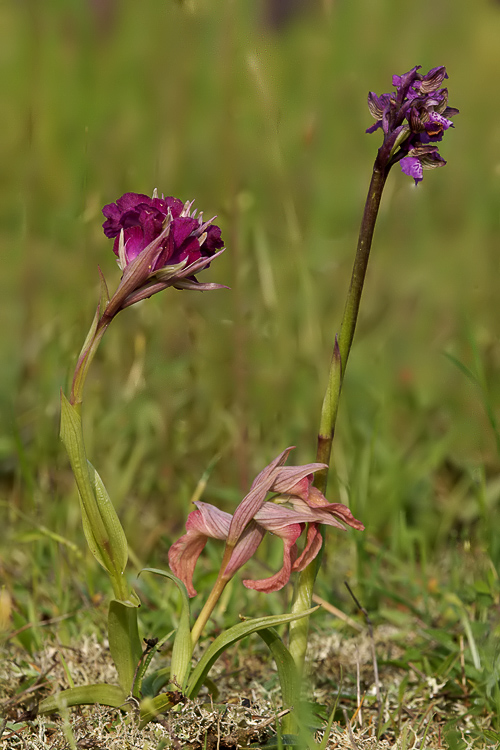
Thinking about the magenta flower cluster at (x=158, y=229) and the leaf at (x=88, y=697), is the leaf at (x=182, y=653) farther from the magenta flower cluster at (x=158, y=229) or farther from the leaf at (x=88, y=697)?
the magenta flower cluster at (x=158, y=229)

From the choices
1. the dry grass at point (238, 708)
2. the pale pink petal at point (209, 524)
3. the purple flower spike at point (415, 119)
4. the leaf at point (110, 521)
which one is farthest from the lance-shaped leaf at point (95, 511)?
the purple flower spike at point (415, 119)

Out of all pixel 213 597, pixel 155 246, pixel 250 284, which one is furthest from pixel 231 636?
pixel 250 284

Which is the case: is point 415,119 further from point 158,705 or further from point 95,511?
point 158,705

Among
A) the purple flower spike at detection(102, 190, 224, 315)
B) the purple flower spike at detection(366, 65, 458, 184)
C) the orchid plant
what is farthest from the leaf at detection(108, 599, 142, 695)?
the purple flower spike at detection(366, 65, 458, 184)

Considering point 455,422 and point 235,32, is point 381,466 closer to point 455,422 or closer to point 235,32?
point 455,422

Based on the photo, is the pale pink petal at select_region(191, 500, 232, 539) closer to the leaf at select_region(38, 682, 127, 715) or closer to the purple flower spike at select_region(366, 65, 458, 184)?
the leaf at select_region(38, 682, 127, 715)

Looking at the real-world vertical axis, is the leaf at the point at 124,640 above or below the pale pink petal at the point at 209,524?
below
